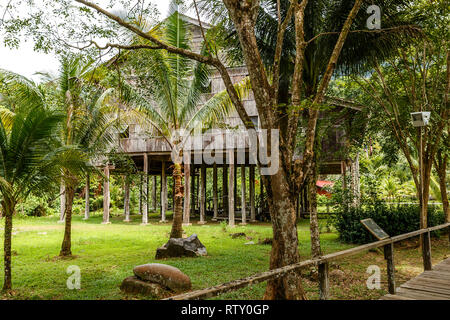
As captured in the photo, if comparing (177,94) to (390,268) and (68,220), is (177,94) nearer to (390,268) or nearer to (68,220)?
(68,220)

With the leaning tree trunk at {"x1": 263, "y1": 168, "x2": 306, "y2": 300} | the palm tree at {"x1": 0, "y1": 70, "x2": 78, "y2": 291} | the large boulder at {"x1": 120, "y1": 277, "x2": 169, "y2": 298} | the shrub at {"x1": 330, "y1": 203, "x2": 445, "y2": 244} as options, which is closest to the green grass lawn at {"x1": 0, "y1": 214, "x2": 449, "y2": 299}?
the large boulder at {"x1": 120, "y1": 277, "x2": 169, "y2": 298}

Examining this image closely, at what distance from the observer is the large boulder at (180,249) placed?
9.34 m

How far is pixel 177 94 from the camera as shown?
1087cm

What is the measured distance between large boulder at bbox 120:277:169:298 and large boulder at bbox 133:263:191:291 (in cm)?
10

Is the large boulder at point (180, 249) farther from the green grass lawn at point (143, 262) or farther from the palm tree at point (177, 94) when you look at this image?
the palm tree at point (177, 94)

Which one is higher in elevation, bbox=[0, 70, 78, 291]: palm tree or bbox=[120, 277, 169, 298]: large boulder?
bbox=[0, 70, 78, 291]: palm tree

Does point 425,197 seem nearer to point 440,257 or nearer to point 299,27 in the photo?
point 440,257

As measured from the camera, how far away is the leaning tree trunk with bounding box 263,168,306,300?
4.83m

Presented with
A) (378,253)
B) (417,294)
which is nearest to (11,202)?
(417,294)

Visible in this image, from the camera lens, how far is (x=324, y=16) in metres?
7.88

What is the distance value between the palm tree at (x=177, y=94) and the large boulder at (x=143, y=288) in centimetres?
441

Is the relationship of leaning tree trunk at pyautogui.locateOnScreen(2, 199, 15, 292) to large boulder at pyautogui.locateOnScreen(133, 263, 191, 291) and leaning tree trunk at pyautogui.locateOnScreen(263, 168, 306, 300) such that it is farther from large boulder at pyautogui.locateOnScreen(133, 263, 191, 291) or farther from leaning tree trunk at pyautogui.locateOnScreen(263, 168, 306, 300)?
leaning tree trunk at pyautogui.locateOnScreen(263, 168, 306, 300)

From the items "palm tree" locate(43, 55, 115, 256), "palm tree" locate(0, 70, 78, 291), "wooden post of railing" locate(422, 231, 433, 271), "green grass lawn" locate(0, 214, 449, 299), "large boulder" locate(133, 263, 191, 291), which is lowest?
"green grass lawn" locate(0, 214, 449, 299)

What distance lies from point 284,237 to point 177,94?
23.7 feet
